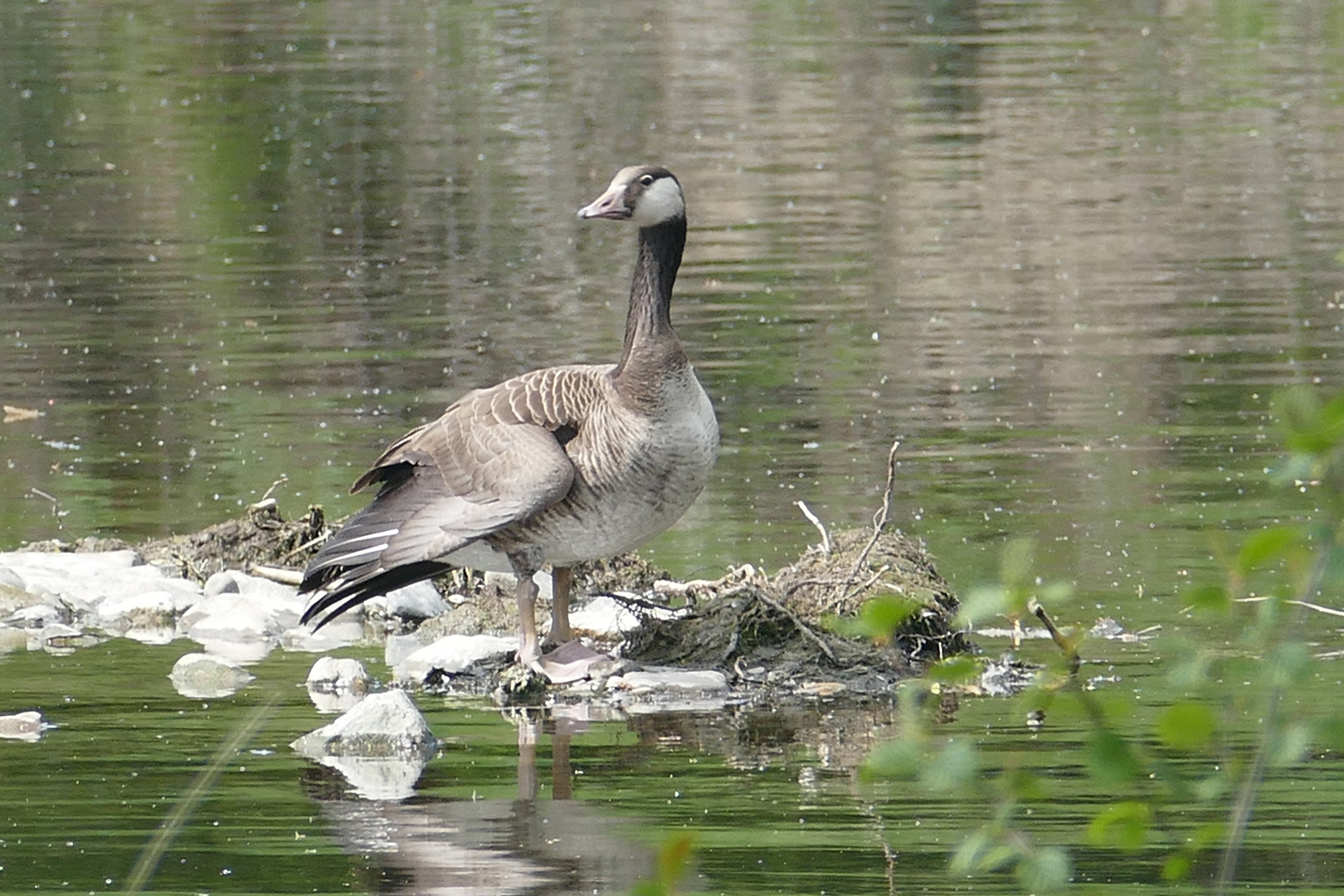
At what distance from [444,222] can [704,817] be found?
18530 millimetres

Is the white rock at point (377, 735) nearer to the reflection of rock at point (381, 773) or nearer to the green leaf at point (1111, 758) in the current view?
the reflection of rock at point (381, 773)

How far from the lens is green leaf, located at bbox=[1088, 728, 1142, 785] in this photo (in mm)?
3363

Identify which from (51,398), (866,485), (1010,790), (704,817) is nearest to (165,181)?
(51,398)

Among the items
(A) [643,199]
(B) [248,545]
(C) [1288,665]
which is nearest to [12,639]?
(B) [248,545]

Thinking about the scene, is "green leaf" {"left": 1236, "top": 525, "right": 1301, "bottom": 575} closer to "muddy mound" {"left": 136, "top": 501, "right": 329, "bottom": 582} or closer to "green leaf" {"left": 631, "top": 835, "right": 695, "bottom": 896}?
"green leaf" {"left": 631, "top": 835, "right": 695, "bottom": 896}

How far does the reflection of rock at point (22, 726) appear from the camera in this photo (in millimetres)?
8836

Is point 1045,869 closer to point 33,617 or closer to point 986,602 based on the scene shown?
point 986,602

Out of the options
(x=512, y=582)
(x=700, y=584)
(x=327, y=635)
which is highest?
(x=700, y=584)

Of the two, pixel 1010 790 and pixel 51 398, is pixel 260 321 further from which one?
pixel 1010 790

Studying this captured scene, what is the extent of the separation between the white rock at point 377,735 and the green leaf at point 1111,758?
17.7 feet

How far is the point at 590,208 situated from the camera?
945cm

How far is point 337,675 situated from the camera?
9.68 m

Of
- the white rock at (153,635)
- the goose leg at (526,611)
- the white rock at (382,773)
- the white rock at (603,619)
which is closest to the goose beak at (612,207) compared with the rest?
the goose leg at (526,611)

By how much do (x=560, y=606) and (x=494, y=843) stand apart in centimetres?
275
